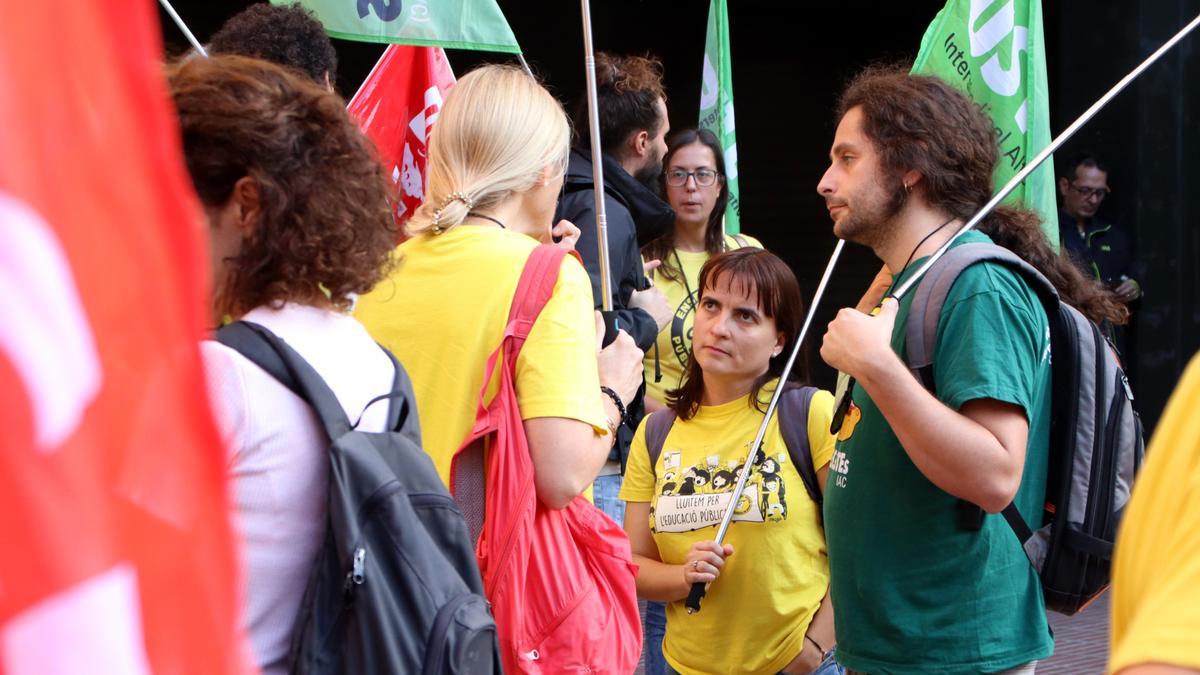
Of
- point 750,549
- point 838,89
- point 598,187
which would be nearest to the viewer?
point 598,187

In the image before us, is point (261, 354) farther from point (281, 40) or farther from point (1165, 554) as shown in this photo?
point (281, 40)

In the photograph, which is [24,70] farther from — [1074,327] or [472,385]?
[1074,327]

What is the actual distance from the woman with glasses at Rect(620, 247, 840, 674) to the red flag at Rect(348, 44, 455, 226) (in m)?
1.04

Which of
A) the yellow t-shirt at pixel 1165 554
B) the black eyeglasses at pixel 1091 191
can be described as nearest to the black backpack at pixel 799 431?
the yellow t-shirt at pixel 1165 554

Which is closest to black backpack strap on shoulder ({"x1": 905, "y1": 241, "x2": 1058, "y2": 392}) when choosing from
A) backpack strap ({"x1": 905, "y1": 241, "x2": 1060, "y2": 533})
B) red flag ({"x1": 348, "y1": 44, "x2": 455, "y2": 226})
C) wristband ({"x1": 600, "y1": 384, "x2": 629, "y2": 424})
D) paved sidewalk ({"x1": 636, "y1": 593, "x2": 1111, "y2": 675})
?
backpack strap ({"x1": 905, "y1": 241, "x2": 1060, "y2": 533})

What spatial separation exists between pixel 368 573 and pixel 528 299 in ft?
2.90

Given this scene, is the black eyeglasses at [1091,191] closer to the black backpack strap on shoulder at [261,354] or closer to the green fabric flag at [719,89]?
the green fabric flag at [719,89]

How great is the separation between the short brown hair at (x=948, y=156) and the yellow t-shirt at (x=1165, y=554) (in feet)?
6.24

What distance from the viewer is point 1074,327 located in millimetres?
2699

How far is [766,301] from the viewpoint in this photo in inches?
146

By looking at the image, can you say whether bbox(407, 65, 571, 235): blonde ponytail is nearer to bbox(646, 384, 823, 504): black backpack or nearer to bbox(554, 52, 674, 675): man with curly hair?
bbox(554, 52, 674, 675): man with curly hair

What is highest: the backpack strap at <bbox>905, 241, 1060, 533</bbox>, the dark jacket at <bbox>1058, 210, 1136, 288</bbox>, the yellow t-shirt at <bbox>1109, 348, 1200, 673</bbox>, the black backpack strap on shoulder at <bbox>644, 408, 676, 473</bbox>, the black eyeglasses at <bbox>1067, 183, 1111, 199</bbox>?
the yellow t-shirt at <bbox>1109, 348, 1200, 673</bbox>

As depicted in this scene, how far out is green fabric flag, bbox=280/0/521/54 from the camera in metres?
3.59

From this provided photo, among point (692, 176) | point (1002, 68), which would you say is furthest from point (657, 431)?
point (692, 176)
